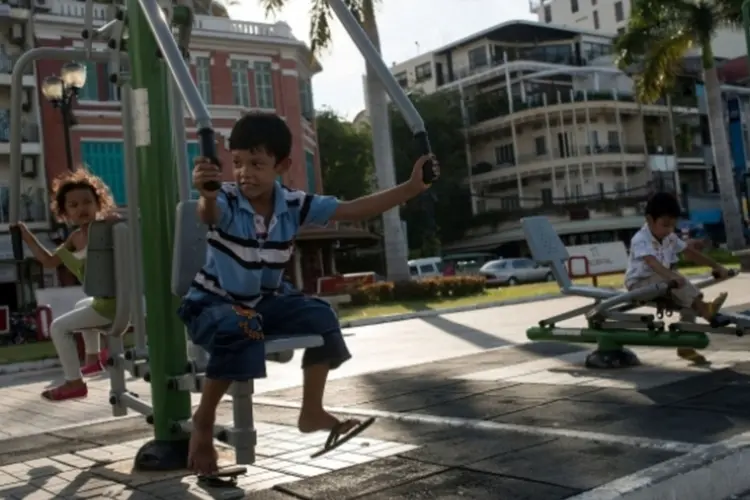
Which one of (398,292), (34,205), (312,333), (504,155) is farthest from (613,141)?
(312,333)

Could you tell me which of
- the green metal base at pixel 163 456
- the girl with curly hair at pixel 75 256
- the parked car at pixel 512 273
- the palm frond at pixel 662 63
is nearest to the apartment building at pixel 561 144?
the parked car at pixel 512 273

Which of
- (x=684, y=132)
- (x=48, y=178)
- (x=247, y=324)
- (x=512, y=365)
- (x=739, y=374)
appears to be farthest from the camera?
(x=684, y=132)

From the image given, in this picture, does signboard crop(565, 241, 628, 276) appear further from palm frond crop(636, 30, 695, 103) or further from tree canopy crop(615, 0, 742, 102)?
tree canopy crop(615, 0, 742, 102)

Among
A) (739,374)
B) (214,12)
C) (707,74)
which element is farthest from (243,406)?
(214,12)

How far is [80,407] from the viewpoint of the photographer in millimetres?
8000

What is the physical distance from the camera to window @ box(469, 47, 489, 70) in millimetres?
59938

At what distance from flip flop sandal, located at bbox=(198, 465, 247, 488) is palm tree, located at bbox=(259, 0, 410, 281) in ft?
55.0

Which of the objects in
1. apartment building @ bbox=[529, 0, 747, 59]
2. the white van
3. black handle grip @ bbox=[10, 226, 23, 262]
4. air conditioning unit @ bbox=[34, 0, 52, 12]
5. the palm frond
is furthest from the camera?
apartment building @ bbox=[529, 0, 747, 59]

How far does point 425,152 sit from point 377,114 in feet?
58.1

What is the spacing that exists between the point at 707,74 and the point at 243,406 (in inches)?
1134

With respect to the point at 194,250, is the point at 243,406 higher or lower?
lower

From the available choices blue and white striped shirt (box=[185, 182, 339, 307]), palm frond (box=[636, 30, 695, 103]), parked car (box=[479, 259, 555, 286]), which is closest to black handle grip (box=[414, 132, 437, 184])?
blue and white striped shirt (box=[185, 182, 339, 307])

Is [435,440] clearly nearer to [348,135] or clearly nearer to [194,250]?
[194,250]

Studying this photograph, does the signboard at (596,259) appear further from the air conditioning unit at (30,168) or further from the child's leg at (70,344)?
the air conditioning unit at (30,168)
